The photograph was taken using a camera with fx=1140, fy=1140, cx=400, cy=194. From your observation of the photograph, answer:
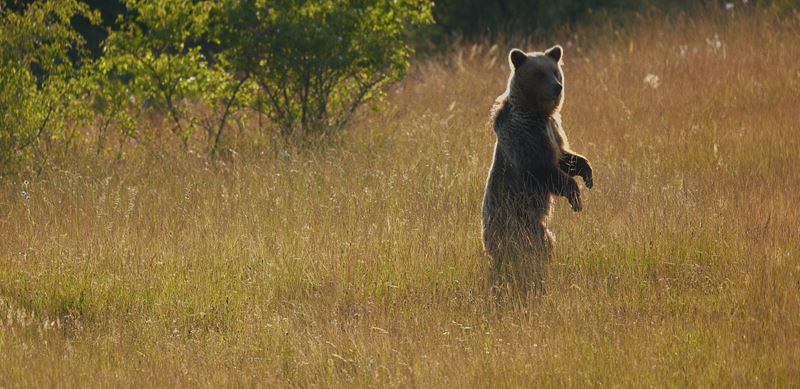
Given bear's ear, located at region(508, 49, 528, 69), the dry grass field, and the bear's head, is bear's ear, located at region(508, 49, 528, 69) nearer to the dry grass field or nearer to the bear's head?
the bear's head

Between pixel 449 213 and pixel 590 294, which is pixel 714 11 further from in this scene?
pixel 590 294

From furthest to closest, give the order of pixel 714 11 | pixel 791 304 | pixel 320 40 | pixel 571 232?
pixel 714 11 < pixel 320 40 < pixel 571 232 < pixel 791 304

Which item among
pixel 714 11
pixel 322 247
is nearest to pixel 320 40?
→ pixel 322 247

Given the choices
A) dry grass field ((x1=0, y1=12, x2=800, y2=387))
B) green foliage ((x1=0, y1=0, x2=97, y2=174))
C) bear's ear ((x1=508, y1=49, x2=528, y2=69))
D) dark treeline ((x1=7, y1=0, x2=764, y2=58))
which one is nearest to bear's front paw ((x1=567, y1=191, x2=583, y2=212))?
dry grass field ((x1=0, y1=12, x2=800, y2=387))

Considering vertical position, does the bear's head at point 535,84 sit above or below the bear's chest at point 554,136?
above

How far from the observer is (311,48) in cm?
1141

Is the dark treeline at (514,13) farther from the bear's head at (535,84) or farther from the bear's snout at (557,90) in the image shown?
the bear's snout at (557,90)

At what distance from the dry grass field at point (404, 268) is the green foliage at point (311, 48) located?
0.74 meters

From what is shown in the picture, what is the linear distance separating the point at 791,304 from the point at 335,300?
2592 millimetres

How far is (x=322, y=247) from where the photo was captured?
765cm

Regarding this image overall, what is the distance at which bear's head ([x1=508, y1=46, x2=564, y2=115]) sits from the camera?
739cm

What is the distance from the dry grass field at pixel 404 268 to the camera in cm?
565

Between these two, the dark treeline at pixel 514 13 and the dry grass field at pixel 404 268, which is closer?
the dry grass field at pixel 404 268

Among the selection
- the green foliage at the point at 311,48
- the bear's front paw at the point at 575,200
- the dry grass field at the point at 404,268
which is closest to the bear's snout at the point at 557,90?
the bear's front paw at the point at 575,200
